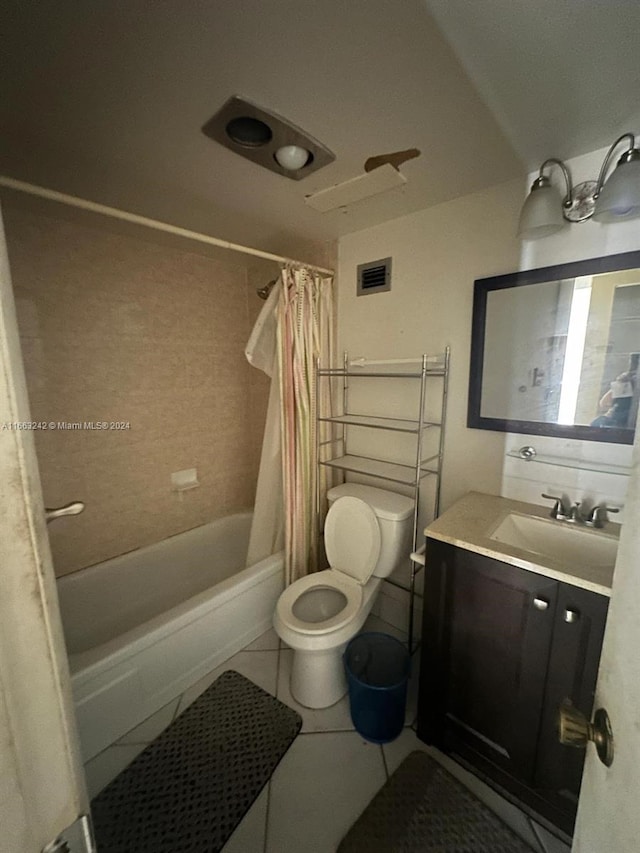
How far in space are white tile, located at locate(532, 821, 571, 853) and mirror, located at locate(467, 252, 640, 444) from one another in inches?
52.1

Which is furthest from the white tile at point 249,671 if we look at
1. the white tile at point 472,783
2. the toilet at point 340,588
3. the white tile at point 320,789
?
the white tile at point 472,783

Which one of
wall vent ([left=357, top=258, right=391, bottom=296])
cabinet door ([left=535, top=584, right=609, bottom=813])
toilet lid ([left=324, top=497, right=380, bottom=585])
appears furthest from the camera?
wall vent ([left=357, top=258, right=391, bottom=296])

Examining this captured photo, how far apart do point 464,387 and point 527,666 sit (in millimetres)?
1084

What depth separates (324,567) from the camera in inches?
83.2

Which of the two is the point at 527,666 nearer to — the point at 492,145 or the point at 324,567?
the point at 324,567

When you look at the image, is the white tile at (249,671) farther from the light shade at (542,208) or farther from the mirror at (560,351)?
the light shade at (542,208)

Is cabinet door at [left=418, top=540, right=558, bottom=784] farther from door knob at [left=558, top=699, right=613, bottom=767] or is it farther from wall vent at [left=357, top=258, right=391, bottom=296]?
wall vent at [left=357, top=258, right=391, bottom=296]

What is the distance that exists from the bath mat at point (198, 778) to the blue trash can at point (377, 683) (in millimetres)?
309

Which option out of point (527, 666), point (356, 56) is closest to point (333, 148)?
point (356, 56)

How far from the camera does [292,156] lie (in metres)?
1.16

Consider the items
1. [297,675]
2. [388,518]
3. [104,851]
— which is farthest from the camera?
[388,518]

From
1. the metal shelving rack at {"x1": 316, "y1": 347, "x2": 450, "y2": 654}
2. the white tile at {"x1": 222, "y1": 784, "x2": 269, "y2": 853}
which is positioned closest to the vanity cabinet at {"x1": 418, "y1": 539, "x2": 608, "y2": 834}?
the metal shelving rack at {"x1": 316, "y1": 347, "x2": 450, "y2": 654}

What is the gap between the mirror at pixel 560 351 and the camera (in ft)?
3.82

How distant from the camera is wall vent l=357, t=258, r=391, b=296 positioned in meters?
1.76
